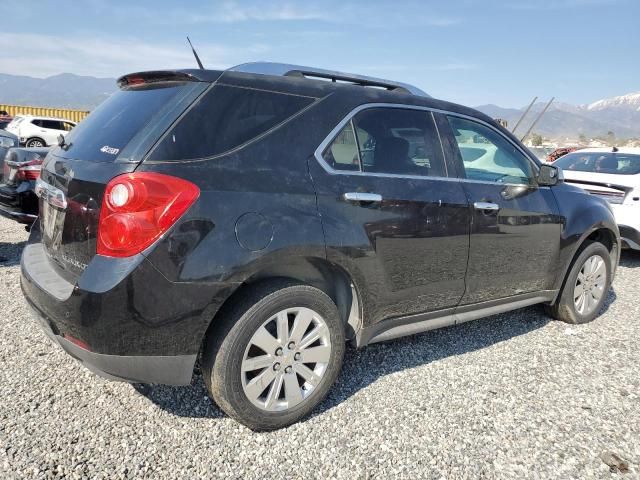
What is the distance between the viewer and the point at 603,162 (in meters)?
7.59

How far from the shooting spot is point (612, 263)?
15.3ft

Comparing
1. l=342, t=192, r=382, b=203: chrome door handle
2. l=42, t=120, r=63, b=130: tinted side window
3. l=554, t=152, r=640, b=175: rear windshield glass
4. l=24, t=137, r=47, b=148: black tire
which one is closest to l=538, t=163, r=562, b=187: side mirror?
→ l=342, t=192, r=382, b=203: chrome door handle

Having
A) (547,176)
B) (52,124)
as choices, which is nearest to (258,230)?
(547,176)

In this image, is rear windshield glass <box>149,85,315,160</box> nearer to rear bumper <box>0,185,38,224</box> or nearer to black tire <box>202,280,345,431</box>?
black tire <box>202,280,345,431</box>

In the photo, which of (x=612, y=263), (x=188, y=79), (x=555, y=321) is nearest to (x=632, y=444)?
(x=555, y=321)

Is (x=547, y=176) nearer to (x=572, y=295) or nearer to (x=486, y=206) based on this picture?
(x=486, y=206)

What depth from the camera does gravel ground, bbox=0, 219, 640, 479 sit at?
2.38 metres

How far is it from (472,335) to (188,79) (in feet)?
9.70

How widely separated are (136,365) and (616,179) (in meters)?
6.64

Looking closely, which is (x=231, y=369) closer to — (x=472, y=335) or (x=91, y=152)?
(x=91, y=152)

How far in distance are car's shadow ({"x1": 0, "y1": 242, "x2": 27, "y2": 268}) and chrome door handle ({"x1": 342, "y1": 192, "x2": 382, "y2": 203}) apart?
14.4 feet

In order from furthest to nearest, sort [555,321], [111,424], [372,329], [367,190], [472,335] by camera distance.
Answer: [555,321]
[472,335]
[372,329]
[367,190]
[111,424]

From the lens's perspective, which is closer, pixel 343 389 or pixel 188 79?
pixel 188 79

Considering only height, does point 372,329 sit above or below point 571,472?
above
